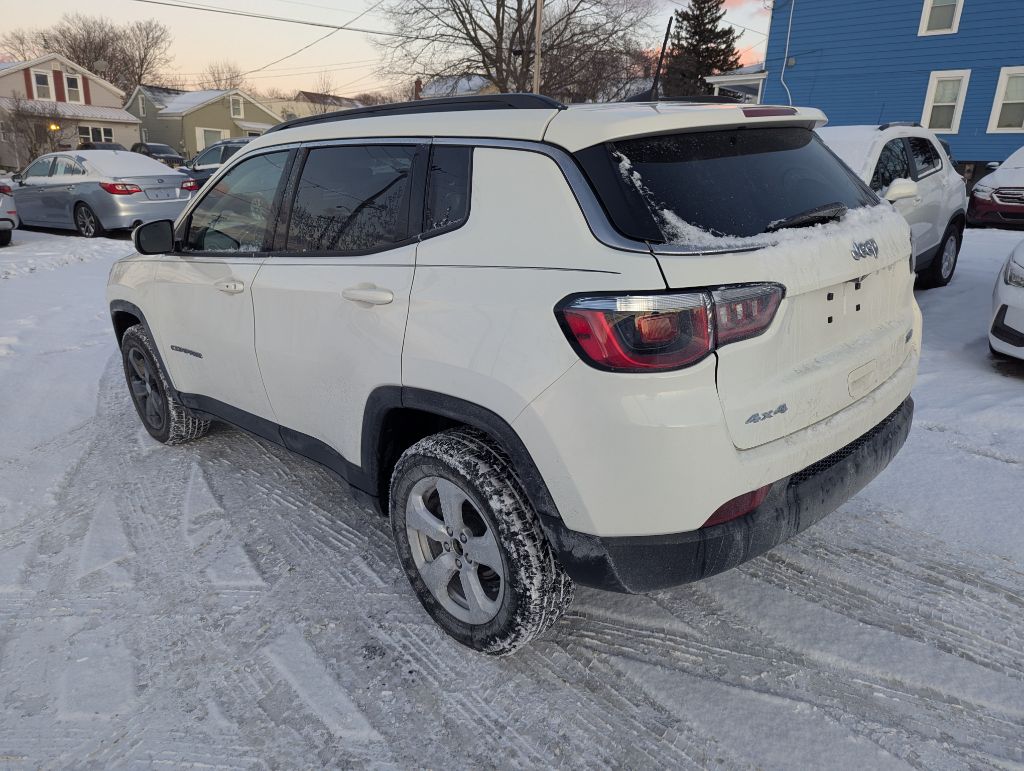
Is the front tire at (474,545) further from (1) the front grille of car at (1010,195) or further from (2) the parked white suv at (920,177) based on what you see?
(1) the front grille of car at (1010,195)

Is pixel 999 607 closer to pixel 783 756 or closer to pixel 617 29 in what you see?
pixel 783 756

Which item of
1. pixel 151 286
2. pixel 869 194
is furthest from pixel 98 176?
pixel 869 194

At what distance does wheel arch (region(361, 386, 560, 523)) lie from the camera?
2.14 meters

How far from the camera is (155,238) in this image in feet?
12.0

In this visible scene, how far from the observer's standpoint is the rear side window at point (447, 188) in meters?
2.37

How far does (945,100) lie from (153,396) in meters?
20.6

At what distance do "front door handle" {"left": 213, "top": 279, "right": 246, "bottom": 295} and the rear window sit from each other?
182 cm

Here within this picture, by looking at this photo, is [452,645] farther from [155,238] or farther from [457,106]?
[155,238]

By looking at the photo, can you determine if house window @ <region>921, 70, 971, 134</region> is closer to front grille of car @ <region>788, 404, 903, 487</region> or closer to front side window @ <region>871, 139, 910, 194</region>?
front side window @ <region>871, 139, 910, 194</region>

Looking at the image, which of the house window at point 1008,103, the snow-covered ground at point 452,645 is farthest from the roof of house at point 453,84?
the snow-covered ground at point 452,645

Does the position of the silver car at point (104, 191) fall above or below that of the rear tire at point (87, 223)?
above

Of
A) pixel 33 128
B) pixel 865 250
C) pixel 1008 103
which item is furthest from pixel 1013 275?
pixel 33 128

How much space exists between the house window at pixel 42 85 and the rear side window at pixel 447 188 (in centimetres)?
5531

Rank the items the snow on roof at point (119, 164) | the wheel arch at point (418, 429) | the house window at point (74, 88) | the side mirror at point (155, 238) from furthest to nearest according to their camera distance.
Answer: the house window at point (74, 88)
the snow on roof at point (119, 164)
the side mirror at point (155, 238)
the wheel arch at point (418, 429)
